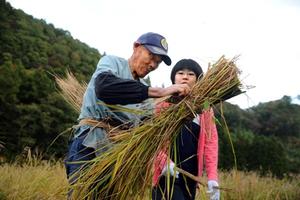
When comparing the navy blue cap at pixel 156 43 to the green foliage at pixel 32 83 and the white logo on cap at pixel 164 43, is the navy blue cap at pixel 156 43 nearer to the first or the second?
the white logo on cap at pixel 164 43

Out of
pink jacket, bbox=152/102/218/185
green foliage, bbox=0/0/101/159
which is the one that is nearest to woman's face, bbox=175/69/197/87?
pink jacket, bbox=152/102/218/185

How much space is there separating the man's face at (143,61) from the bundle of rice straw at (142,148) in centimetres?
32

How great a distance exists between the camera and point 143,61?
2793 mm

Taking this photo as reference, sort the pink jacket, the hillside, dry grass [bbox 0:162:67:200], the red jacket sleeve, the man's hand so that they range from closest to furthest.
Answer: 1. the man's hand
2. the pink jacket
3. the red jacket sleeve
4. dry grass [bbox 0:162:67:200]
5. the hillside

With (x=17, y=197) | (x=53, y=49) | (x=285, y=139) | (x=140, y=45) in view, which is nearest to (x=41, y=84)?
(x=53, y=49)

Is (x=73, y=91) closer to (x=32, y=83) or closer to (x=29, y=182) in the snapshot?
(x=29, y=182)

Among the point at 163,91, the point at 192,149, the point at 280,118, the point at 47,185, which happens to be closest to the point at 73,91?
the point at 192,149

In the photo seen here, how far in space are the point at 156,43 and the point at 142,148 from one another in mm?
615

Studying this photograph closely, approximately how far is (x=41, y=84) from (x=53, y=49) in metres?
7.07

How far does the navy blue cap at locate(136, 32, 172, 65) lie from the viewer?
9.00 feet

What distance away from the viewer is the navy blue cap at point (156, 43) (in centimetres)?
274

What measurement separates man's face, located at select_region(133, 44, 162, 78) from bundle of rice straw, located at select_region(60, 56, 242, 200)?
32cm

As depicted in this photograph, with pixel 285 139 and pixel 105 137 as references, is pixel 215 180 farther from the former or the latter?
pixel 285 139

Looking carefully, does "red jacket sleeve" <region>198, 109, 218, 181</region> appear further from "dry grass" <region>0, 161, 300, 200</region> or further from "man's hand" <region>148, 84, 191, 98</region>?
"dry grass" <region>0, 161, 300, 200</region>
